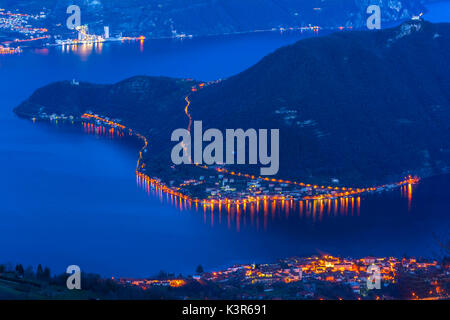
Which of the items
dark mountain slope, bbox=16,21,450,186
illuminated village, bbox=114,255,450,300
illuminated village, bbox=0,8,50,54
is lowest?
illuminated village, bbox=114,255,450,300

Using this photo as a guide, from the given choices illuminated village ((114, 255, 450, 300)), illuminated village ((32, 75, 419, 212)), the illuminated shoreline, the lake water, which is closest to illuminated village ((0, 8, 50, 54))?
the lake water

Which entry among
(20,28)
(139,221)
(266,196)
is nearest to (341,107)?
(266,196)

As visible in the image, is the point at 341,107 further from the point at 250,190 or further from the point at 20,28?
the point at 20,28

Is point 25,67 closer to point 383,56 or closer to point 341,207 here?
point 383,56

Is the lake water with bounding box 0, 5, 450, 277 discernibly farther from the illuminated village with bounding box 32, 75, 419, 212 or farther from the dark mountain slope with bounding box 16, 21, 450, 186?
the dark mountain slope with bounding box 16, 21, 450, 186

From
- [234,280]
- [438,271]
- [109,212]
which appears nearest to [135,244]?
[109,212]

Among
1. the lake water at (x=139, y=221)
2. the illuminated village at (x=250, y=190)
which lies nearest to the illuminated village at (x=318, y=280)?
the lake water at (x=139, y=221)
